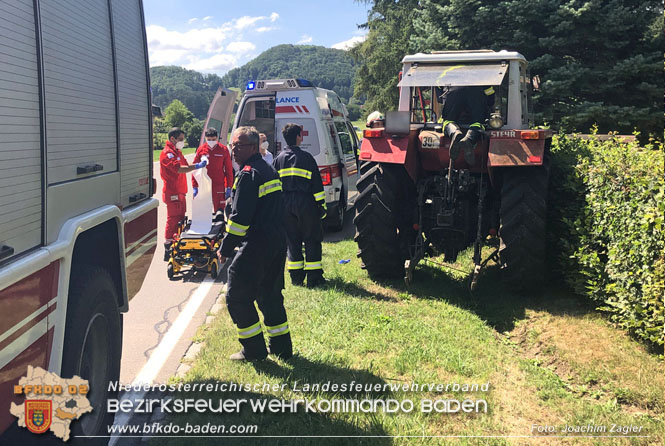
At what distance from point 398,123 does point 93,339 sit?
160 inches

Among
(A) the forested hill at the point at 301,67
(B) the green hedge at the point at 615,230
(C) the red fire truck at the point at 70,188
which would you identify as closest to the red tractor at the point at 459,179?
(B) the green hedge at the point at 615,230

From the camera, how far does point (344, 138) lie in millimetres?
10875

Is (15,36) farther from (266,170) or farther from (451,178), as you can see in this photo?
(451,178)

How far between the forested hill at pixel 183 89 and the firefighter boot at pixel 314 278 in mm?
85221

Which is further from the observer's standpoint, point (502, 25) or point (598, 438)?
point (502, 25)

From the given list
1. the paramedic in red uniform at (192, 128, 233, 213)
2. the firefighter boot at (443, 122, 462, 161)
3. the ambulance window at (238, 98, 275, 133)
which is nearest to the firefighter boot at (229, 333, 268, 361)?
the firefighter boot at (443, 122, 462, 161)

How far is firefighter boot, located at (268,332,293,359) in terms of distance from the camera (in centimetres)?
437

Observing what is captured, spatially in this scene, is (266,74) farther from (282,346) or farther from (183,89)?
(282,346)

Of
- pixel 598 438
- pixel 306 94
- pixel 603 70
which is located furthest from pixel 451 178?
pixel 603 70

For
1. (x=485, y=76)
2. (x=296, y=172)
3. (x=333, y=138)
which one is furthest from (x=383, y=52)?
(x=296, y=172)

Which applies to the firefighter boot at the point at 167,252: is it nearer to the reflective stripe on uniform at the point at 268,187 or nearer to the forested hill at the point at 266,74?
the reflective stripe on uniform at the point at 268,187

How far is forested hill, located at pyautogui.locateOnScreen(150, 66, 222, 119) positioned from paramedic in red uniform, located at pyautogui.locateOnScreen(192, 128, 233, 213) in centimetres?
8226

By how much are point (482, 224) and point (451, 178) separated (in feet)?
2.57

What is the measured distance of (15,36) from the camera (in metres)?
2.23
